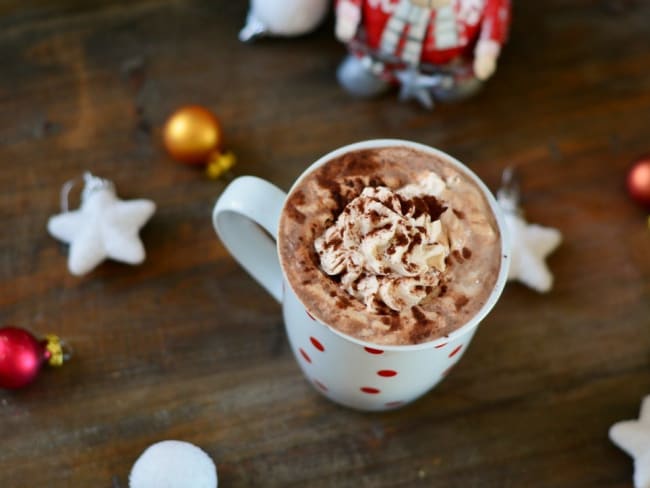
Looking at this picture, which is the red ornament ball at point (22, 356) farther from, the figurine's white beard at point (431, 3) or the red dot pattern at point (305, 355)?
the figurine's white beard at point (431, 3)

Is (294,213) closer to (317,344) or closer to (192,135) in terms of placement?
(317,344)

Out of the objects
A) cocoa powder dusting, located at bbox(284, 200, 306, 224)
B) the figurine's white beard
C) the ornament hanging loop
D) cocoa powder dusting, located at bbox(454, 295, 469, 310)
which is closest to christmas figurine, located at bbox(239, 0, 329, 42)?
the figurine's white beard

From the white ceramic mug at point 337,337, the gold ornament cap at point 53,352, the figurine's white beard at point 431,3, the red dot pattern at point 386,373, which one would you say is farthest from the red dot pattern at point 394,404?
the figurine's white beard at point 431,3

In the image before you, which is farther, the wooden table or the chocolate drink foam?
the wooden table

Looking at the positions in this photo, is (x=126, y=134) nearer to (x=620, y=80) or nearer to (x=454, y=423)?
(x=454, y=423)

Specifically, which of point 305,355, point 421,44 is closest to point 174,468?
point 305,355

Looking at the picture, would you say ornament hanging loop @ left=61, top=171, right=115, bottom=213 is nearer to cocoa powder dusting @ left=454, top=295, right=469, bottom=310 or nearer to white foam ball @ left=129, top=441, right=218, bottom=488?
white foam ball @ left=129, top=441, right=218, bottom=488

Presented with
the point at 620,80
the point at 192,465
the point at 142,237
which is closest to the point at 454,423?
the point at 192,465
